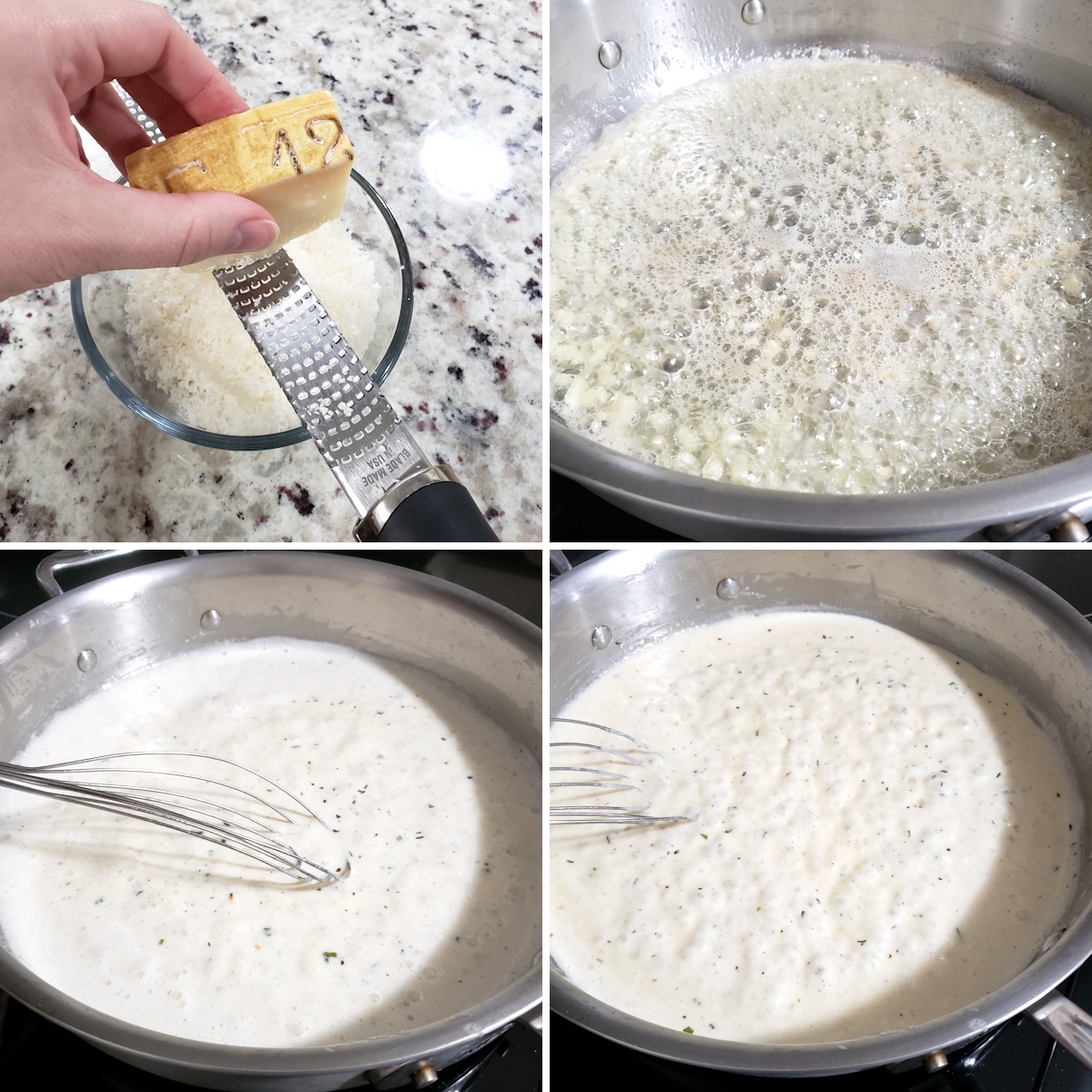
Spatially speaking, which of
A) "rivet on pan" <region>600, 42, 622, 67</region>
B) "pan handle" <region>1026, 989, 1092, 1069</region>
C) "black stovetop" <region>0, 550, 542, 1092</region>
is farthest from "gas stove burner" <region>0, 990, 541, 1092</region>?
"rivet on pan" <region>600, 42, 622, 67</region>

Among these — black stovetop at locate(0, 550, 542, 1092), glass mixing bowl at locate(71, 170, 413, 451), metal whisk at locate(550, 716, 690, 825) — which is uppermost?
glass mixing bowl at locate(71, 170, 413, 451)

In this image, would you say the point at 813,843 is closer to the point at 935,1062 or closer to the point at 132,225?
the point at 935,1062

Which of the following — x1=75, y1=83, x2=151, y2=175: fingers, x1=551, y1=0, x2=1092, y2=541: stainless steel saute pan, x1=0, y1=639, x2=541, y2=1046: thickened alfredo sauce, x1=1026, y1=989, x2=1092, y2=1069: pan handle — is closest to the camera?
x1=1026, y1=989, x2=1092, y2=1069: pan handle

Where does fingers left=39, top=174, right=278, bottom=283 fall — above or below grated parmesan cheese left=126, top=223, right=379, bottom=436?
above

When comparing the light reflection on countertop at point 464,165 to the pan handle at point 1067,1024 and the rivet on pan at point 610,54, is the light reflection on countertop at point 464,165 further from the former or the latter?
the pan handle at point 1067,1024

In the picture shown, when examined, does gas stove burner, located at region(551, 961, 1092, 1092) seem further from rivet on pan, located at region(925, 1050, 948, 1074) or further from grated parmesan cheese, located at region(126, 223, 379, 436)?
grated parmesan cheese, located at region(126, 223, 379, 436)

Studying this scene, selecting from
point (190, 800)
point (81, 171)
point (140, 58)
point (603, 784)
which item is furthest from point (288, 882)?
point (140, 58)

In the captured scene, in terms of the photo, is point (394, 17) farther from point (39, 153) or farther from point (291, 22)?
point (39, 153)

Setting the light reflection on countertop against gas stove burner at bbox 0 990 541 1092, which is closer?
gas stove burner at bbox 0 990 541 1092

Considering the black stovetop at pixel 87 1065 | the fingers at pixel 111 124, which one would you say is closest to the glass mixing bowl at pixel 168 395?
the fingers at pixel 111 124
